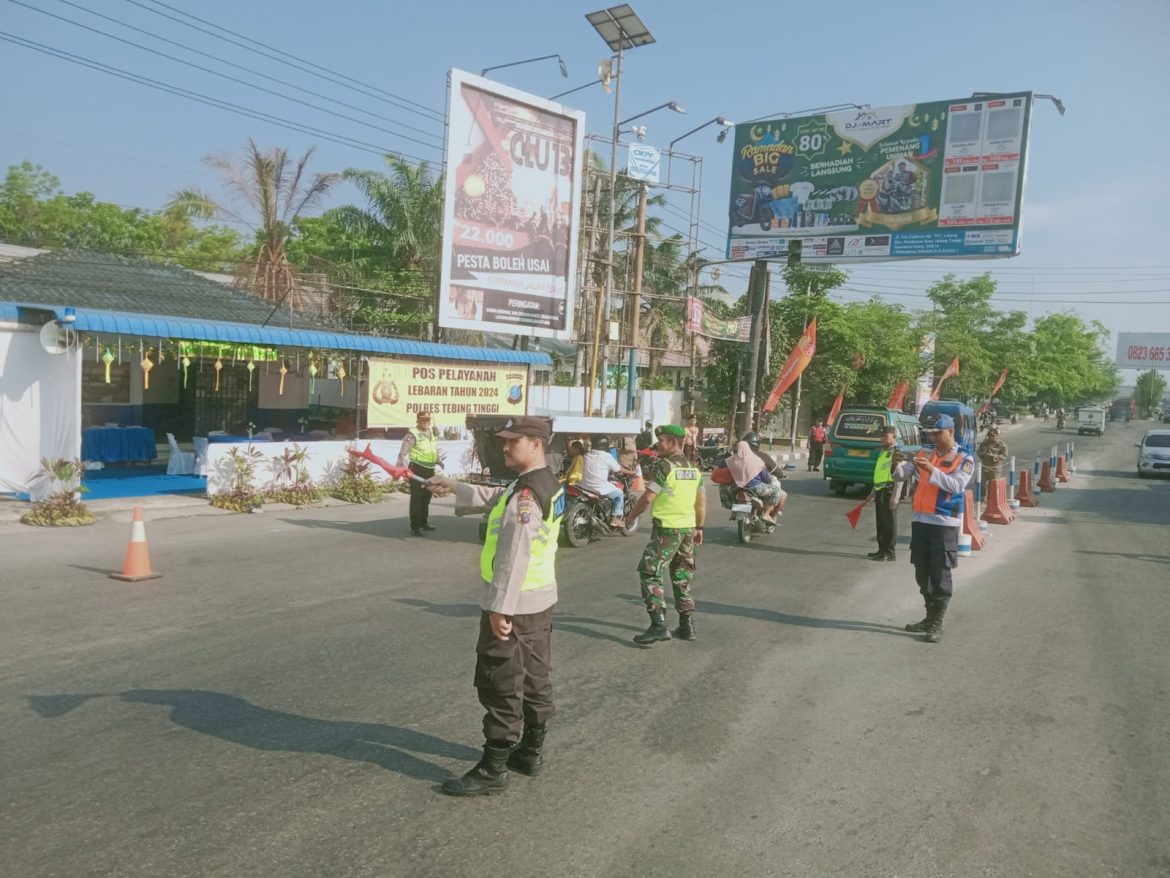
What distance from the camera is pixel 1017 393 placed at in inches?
2598

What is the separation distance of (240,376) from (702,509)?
1783 centimetres

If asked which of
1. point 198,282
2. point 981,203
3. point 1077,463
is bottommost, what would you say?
point 1077,463

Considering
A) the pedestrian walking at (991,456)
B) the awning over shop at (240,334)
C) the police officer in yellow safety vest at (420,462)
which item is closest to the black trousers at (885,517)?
the police officer in yellow safety vest at (420,462)

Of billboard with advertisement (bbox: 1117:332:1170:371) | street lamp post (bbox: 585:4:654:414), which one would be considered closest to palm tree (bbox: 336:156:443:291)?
street lamp post (bbox: 585:4:654:414)

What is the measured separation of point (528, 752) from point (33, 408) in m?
11.6

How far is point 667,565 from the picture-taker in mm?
7320

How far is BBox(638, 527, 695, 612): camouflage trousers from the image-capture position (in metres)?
6.98

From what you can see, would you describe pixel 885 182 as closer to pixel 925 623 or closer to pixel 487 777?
pixel 925 623

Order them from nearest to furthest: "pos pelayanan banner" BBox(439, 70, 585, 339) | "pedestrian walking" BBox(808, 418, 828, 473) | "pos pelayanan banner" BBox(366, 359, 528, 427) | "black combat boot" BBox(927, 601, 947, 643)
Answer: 1. "black combat boot" BBox(927, 601, 947, 643)
2. "pos pelayanan banner" BBox(366, 359, 528, 427)
3. "pos pelayanan banner" BBox(439, 70, 585, 339)
4. "pedestrian walking" BBox(808, 418, 828, 473)

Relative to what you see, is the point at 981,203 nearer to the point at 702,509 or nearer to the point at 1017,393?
the point at 702,509

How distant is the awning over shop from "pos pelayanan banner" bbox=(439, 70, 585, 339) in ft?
2.12

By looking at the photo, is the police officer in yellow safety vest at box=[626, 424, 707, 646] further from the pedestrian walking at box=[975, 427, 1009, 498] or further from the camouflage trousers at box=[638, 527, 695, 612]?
the pedestrian walking at box=[975, 427, 1009, 498]

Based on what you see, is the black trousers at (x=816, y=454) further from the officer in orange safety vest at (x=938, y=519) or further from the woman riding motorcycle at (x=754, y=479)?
the officer in orange safety vest at (x=938, y=519)

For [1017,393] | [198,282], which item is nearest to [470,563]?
[198,282]
